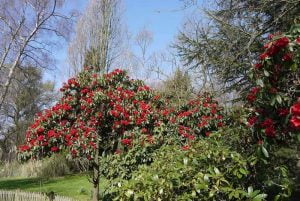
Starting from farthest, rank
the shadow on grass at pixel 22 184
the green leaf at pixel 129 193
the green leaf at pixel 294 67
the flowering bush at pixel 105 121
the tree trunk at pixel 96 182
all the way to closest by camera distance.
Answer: the shadow on grass at pixel 22 184, the tree trunk at pixel 96 182, the flowering bush at pixel 105 121, the green leaf at pixel 129 193, the green leaf at pixel 294 67

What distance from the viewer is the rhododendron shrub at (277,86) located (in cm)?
303

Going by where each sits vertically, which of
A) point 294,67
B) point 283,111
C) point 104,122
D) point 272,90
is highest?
point 104,122

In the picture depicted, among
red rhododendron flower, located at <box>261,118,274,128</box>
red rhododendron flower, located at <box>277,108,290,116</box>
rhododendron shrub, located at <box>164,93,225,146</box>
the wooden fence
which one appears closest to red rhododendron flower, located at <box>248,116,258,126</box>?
red rhododendron flower, located at <box>261,118,274,128</box>

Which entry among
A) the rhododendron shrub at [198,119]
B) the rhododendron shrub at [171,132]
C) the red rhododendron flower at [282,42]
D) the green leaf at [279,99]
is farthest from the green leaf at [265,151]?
the rhododendron shrub at [198,119]

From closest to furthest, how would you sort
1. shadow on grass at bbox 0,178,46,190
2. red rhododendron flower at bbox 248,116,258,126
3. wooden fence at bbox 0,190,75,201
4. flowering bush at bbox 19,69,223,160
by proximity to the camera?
red rhododendron flower at bbox 248,116,258,126, flowering bush at bbox 19,69,223,160, wooden fence at bbox 0,190,75,201, shadow on grass at bbox 0,178,46,190

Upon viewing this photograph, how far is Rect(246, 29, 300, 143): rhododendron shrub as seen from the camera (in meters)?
3.03

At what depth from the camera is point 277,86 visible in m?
3.22

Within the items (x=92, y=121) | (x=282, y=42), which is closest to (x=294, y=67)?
(x=282, y=42)

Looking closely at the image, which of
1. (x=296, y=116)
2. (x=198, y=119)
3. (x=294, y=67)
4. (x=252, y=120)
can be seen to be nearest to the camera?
(x=296, y=116)

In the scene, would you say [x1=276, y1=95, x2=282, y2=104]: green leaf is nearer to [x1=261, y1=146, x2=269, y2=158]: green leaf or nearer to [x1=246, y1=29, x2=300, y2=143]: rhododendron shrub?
[x1=246, y1=29, x2=300, y2=143]: rhododendron shrub

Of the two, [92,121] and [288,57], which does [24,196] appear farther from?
[288,57]

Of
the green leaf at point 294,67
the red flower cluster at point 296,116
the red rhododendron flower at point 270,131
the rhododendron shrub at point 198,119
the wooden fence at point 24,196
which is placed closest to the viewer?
the red flower cluster at point 296,116

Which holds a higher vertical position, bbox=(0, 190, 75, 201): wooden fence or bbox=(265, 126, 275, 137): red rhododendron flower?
bbox=(265, 126, 275, 137): red rhododendron flower

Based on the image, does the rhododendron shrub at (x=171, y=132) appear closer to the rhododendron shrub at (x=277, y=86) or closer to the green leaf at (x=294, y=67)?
the rhododendron shrub at (x=277, y=86)
